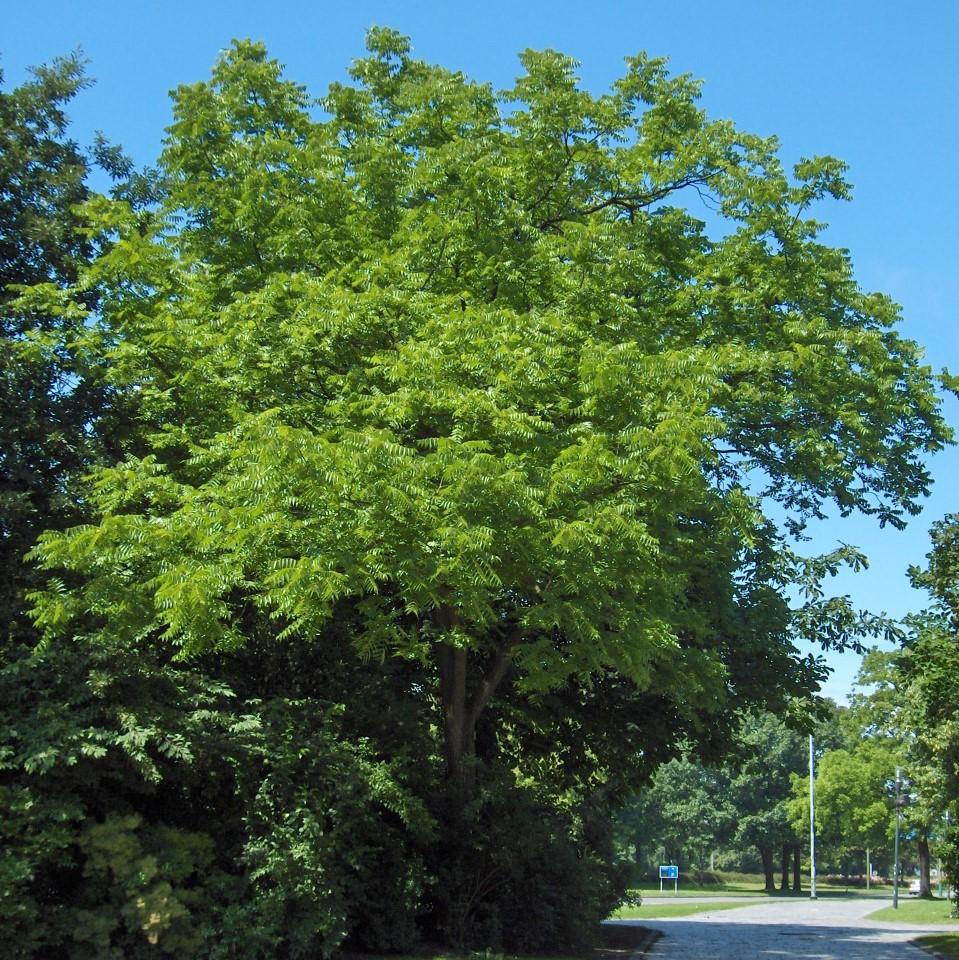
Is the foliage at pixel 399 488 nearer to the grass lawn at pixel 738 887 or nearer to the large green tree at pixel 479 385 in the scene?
the large green tree at pixel 479 385

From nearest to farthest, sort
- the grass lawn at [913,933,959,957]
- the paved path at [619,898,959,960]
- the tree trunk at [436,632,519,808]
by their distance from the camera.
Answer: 1. the tree trunk at [436,632,519,808]
2. the paved path at [619,898,959,960]
3. the grass lawn at [913,933,959,957]

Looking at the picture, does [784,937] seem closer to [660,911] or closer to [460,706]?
[460,706]

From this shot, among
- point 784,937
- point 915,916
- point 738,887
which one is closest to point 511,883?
point 784,937

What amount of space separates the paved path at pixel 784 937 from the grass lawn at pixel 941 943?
343 millimetres

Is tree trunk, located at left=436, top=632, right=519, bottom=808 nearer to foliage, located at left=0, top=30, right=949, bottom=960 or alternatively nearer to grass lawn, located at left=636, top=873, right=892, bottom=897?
foliage, located at left=0, top=30, right=949, bottom=960

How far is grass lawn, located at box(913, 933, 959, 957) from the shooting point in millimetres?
23117

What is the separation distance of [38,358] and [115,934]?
7699mm

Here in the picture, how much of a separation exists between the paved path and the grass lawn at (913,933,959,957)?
1.12ft

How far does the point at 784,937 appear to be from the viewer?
28375 millimetres

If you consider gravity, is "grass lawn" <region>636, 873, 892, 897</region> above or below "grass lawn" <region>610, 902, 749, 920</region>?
below

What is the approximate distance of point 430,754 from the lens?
18578mm

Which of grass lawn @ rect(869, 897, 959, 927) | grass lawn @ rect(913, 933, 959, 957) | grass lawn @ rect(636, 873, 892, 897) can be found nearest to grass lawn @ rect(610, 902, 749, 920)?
grass lawn @ rect(869, 897, 959, 927)

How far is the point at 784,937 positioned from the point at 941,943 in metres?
3.99

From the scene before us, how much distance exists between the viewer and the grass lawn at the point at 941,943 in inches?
910
